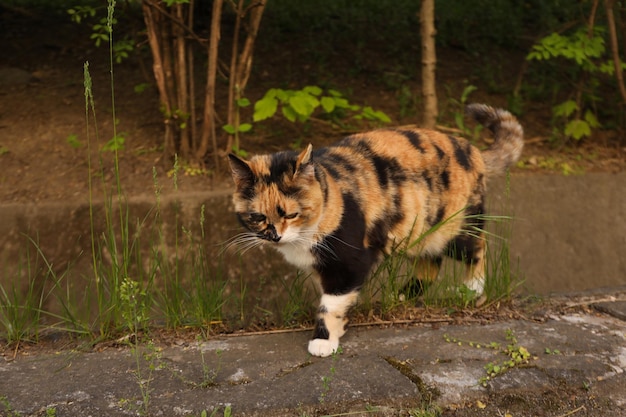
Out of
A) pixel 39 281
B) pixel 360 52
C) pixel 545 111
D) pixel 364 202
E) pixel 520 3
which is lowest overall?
pixel 39 281

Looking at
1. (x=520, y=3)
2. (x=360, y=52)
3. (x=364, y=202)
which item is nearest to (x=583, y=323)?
(x=364, y=202)

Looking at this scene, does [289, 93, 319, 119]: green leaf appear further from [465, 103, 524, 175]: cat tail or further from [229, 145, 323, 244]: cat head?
[229, 145, 323, 244]: cat head

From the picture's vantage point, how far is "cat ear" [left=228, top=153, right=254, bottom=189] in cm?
284

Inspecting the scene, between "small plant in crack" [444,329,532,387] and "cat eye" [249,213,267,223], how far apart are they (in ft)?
3.15

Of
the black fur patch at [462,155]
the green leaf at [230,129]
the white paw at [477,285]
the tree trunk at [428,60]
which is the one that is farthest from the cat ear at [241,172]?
the tree trunk at [428,60]

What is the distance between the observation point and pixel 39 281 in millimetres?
4418

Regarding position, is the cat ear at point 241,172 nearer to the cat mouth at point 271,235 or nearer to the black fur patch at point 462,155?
the cat mouth at point 271,235

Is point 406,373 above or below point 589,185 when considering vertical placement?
below

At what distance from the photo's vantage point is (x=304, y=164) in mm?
2832

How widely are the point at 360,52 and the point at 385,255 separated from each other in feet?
12.0

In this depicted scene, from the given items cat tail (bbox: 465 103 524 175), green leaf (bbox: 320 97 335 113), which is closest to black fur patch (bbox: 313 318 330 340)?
cat tail (bbox: 465 103 524 175)

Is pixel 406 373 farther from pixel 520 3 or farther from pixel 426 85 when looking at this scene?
pixel 520 3

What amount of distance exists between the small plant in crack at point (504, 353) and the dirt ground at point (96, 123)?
2547 mm

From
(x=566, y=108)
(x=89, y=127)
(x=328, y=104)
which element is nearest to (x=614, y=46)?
(x=566, y=108)
